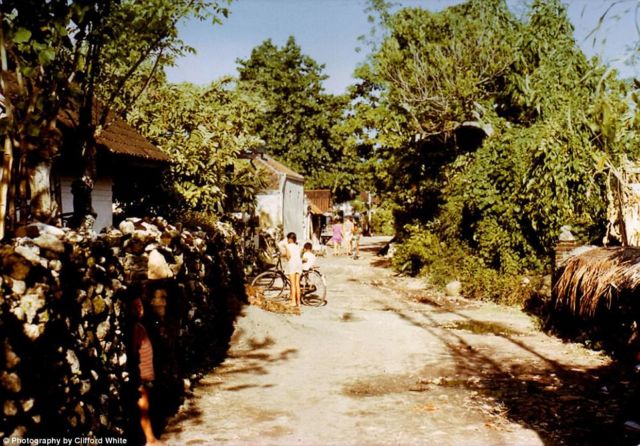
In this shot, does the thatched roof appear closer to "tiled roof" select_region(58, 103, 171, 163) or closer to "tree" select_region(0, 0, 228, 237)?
"tree" select_region(0, 0, 228, 237)

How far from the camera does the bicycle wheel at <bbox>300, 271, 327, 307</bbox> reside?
1585 cm

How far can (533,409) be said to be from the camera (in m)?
7.28

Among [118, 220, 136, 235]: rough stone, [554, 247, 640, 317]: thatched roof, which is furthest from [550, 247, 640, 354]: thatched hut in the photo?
[118, 220, 136, 235]: rough stone

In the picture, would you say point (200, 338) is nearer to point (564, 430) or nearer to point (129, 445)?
point (129, 445)

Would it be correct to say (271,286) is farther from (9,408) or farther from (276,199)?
(276,199)

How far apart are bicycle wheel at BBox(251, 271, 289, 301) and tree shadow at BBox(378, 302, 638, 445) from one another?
19.1 feet

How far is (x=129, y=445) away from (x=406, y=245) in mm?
19180

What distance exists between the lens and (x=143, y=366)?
239 inches

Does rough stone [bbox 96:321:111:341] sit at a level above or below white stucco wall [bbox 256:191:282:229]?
below

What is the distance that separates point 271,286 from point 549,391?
9443 millimetres

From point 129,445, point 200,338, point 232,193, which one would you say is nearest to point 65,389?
point 129,445

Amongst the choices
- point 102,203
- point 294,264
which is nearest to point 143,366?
point 294,264

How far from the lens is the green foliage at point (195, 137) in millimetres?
18297

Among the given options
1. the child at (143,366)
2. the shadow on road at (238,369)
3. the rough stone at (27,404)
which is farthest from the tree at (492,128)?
the rough stone at (27,404)
